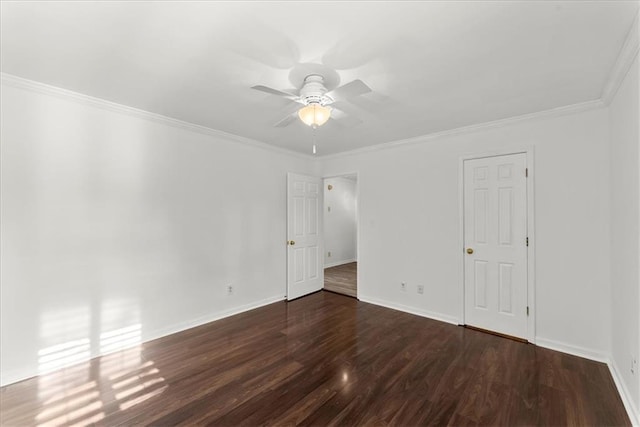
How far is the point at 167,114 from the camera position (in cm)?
321

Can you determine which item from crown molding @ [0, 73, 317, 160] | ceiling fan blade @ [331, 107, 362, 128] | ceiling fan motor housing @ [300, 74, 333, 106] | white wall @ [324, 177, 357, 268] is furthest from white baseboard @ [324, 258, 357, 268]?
ceiling fan motor housing @ [300, 74, 333, 106]

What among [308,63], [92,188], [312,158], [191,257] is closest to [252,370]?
[191,257]

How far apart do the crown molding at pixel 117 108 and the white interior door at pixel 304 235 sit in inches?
36.9

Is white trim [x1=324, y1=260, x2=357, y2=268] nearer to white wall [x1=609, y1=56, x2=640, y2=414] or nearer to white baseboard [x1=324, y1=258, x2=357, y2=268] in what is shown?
white baseboard [x1=324, y1=258, x2=357, y2=268]

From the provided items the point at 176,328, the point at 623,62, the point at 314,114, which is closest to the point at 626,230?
the point at 623,62

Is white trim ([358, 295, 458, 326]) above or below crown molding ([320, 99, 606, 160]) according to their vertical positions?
below

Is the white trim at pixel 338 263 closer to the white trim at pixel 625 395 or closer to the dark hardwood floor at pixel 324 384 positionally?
the dark hardwood floor at pixel 324 384

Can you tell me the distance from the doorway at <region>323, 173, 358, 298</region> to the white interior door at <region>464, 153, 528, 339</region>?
3.38m

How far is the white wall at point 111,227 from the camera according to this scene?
2.43 metres

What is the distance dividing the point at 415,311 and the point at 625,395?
2144 millimetres

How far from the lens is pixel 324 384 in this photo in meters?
2.37

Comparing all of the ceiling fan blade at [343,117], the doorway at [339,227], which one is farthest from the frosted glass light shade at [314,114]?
the doorway at [339,227]

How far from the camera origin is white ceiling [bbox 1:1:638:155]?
1587mm

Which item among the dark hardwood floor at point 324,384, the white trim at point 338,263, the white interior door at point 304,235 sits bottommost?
the dark hardwood floor at point 324,384
